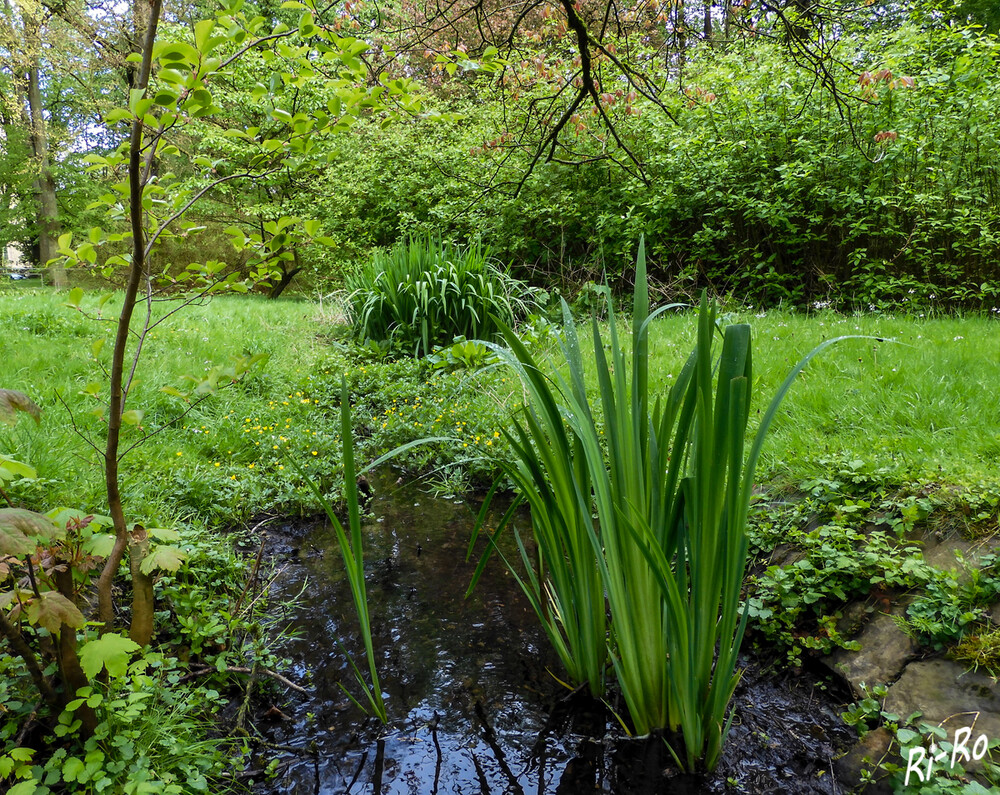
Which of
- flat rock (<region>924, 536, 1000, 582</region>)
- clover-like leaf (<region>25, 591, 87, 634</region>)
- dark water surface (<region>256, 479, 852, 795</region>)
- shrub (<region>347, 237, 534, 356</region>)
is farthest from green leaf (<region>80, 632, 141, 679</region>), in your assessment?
shrub (<region>347, 237, 534, 356</region>)

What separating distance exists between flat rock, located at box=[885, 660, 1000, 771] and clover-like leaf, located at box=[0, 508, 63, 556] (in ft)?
6.77

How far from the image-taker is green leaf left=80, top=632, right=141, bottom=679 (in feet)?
4.19

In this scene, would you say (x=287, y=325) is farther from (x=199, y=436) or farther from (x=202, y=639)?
(x=202, y=639)

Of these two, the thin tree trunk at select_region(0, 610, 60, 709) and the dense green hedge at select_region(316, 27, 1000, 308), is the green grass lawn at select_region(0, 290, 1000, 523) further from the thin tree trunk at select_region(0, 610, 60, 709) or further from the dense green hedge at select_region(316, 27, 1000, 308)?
the dense green hedge at select_region(316, 27, 1000, 308)

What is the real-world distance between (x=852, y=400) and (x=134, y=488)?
366 cm

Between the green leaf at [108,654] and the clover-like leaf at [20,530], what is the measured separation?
32cm

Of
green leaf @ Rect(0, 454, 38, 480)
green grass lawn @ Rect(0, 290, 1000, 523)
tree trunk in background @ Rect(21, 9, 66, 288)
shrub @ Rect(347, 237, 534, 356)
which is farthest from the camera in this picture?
tree trunk in background @ Rect(21, 9, 66, 288)

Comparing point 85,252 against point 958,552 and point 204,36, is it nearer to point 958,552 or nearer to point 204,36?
point 204,36

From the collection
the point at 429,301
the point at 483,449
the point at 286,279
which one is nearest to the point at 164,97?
the point at 483,449

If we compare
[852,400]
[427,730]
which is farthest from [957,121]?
[427,730]

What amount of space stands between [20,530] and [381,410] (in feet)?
12.4

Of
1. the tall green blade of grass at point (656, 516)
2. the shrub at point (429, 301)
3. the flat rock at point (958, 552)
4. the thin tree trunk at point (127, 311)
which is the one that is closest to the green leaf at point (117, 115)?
the thin tree trunk at point (127, 311)

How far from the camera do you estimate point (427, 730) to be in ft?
6.15

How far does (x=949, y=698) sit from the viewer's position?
1.61 metres
